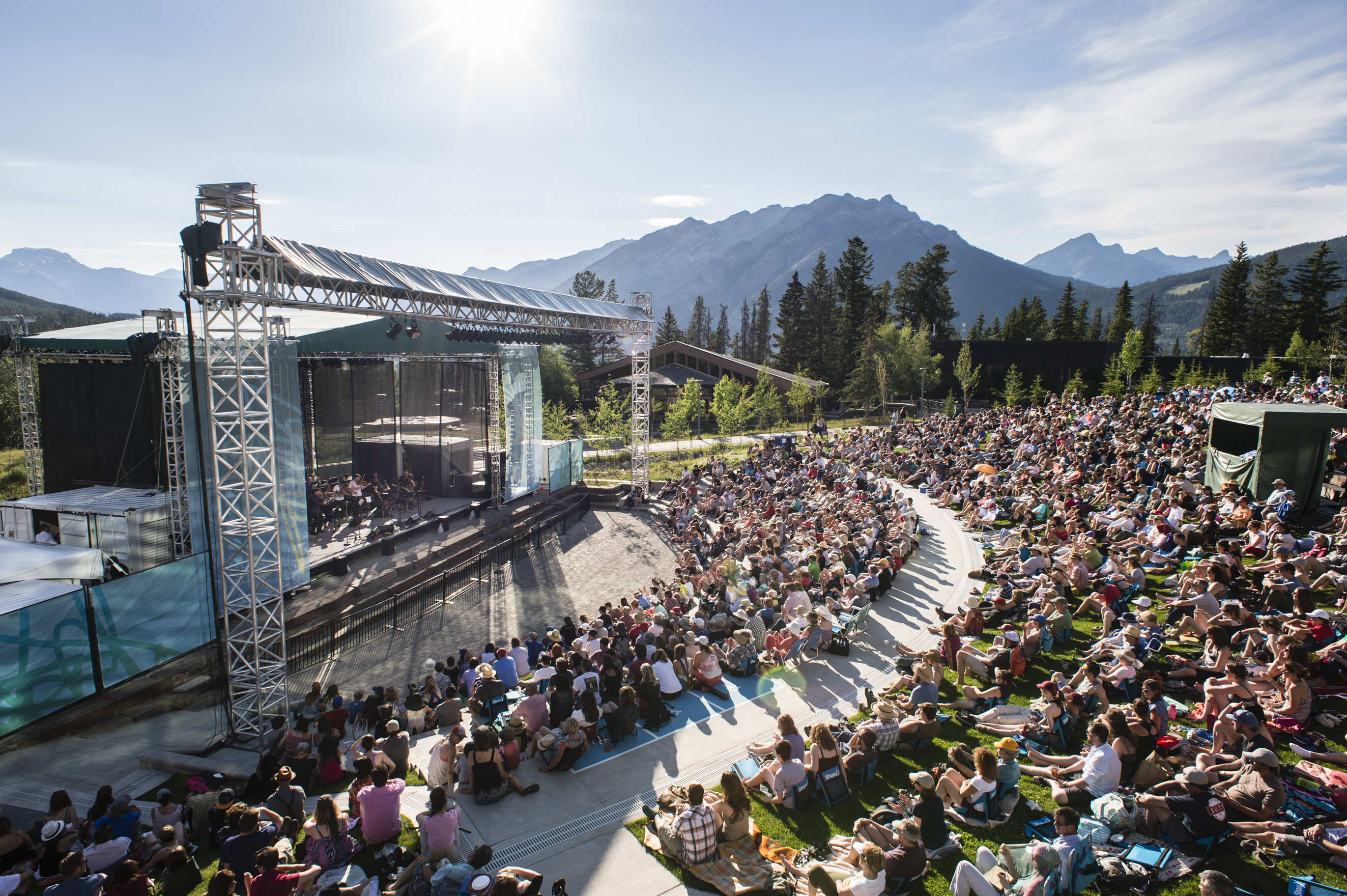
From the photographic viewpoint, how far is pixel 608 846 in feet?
17.0

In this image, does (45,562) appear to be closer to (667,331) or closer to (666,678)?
(666,678)

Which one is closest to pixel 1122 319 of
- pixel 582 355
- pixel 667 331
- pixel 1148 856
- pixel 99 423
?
pixel 667 331

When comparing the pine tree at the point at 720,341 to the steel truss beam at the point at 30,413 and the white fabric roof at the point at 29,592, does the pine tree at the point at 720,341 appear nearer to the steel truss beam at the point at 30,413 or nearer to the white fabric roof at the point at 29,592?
the steel truss beam at the point at 30,413

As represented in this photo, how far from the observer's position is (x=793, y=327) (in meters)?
55.8

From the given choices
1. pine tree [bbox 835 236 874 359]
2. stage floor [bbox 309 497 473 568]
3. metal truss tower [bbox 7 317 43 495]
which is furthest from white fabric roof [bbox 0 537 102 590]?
pine tree [bbox 835 236 874 359]

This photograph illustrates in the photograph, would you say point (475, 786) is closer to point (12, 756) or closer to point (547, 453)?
point (12, 756)

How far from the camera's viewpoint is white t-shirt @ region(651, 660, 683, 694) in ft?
25.0

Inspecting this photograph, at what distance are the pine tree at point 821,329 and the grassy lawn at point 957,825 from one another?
43.6m

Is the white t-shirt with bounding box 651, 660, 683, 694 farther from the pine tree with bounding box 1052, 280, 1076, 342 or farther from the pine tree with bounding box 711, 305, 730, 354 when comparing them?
the pine tree with bounding box 711, 305, 730, 354

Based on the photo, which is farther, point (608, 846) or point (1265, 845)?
point (608, 846)

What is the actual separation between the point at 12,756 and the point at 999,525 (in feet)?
53.5

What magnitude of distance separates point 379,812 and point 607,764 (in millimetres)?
2166

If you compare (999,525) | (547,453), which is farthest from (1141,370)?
(547,453)

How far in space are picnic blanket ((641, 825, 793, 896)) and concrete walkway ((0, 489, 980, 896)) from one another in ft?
0.89
